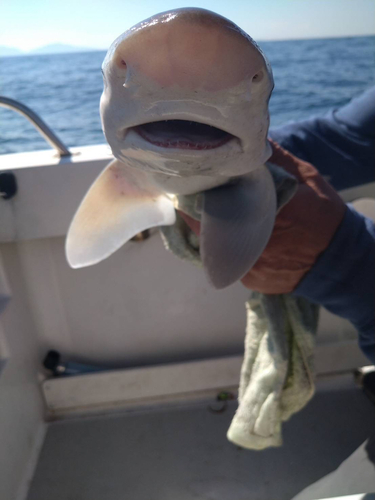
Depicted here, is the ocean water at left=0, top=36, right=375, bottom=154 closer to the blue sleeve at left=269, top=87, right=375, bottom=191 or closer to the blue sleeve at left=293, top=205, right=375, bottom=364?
the blue sleeve at left=269, top=87, right=375, bottom=191

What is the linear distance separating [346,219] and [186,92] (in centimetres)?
51

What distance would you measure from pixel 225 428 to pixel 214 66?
1.14 meters

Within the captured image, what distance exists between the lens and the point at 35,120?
1.13m

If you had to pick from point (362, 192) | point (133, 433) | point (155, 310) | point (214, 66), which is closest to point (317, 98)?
point (362, 192)

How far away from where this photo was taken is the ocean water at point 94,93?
264 cm

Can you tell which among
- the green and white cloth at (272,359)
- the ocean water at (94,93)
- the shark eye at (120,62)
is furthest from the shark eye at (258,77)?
the ocean water at (94,93)

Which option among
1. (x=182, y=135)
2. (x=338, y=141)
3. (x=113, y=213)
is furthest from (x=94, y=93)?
(x=182, y=135)

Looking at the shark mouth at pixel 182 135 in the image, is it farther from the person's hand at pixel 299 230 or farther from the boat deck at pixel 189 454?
the boat deck at pixel 189 454

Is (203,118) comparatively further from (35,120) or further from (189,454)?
(189,454)

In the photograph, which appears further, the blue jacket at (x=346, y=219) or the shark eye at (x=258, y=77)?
the blue jacket at (x=346, y=219)

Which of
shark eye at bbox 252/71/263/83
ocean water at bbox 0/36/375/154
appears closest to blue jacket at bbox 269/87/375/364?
shark eye at bbox 252/71/263/83

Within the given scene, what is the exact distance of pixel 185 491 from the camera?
42.8 inches

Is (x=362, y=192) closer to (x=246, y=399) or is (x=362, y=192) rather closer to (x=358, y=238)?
(x=358, y=238)

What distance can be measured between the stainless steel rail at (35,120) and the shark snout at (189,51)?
32.0 inches
